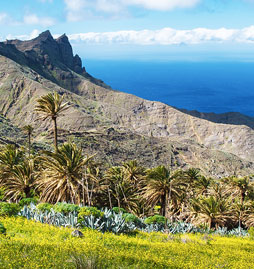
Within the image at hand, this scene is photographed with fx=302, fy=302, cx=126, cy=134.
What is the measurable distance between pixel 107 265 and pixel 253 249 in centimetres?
1328

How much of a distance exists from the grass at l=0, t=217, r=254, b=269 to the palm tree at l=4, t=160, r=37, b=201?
9.79m

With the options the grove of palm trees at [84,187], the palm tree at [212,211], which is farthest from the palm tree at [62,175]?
the palm tree at [212,211]

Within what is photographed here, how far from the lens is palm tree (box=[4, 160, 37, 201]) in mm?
27250

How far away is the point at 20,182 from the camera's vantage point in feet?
89.7

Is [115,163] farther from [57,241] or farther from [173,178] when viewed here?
[57,241]

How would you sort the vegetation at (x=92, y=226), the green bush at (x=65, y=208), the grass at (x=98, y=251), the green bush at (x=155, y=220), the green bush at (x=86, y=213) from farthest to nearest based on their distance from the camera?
1. the green bush at (x=155, y=220)
2. the green bush at (x=65, y=208)
3. the green bush at (x=86, y=213)
4. the vegetation at (x=92, y=226)
5. the grass at (x=98, y=251)

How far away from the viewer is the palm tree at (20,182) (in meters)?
27.2

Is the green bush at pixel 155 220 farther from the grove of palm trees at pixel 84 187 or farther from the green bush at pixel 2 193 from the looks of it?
the green bush at pixel 2 193

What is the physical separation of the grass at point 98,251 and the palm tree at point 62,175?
5043 millimetres

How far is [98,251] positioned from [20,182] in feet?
54.6

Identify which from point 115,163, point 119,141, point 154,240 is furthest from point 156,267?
point 119,141

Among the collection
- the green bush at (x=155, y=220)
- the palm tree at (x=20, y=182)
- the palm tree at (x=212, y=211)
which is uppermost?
the palm tree at (x=20, y=182)

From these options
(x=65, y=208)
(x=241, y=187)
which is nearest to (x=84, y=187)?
(x=65, y=208)

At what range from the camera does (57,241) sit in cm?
1423
